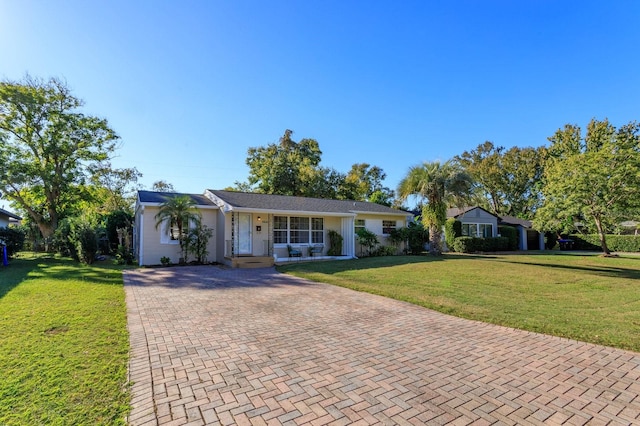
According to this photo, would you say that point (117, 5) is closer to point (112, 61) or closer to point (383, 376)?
point (112, 61)

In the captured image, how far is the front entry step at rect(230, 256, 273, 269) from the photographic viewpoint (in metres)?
14.2

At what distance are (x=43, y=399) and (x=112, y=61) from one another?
534 inches

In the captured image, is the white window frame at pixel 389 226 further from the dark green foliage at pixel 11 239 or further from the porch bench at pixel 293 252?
the dark green foliage at pixel 11 239

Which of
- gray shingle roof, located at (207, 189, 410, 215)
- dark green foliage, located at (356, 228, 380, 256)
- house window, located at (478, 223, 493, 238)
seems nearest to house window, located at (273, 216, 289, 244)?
gray shingle roof, located at (207, 189, 410, 215)

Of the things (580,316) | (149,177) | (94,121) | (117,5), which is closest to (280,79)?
(117,5)

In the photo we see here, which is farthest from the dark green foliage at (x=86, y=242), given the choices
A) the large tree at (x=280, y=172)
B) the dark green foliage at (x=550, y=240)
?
the dark green foliage at (x=550, y=240)

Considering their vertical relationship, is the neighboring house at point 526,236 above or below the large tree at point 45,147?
below

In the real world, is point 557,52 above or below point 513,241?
above

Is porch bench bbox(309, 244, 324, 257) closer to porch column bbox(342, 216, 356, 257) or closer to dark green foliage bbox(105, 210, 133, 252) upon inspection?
porch column bbox(342, 216, 356, 257)

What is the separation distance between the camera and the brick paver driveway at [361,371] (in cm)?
296

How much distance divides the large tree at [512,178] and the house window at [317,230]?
1158 inches

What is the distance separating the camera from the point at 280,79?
14953mm

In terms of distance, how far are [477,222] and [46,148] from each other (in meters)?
33.1

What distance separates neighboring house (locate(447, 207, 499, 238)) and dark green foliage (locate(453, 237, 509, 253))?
107 cm
